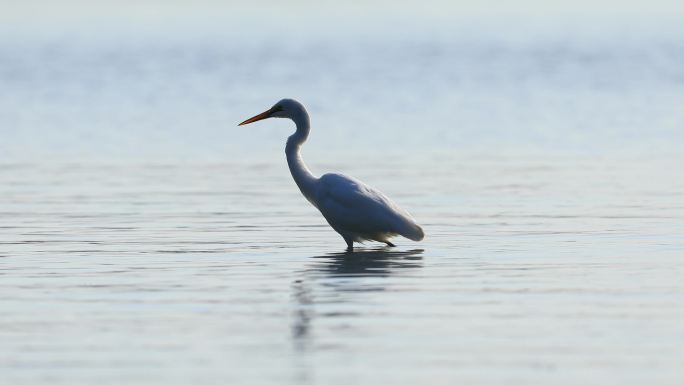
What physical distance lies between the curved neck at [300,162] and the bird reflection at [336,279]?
87 cm

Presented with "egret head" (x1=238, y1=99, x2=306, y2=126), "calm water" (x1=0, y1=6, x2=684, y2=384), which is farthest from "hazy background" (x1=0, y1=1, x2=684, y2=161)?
"egret head" (x1=238, y1=99, x2=306, y2=126)

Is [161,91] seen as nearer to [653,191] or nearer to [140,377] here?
[653,191]

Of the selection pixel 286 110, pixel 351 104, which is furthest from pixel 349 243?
pixel 351 104

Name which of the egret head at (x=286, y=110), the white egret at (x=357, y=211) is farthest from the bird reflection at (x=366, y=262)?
the egret head at (x=286, y=110)

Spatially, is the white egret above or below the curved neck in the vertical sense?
below

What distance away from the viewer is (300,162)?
17.1 meters

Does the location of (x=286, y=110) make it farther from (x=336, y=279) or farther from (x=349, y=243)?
(x=336, y=279)

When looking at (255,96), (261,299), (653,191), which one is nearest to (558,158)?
(653,191)

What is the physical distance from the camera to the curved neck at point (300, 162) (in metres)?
16.8

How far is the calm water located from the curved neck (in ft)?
1.95

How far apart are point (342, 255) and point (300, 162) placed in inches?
60.0

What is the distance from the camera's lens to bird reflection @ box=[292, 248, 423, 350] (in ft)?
39.8

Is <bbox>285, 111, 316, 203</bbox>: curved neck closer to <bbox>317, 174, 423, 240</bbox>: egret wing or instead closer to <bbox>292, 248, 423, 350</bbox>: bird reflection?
<bbox>317, 174, 423, 240</bbox>: egret wing

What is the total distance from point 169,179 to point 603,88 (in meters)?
30.9
